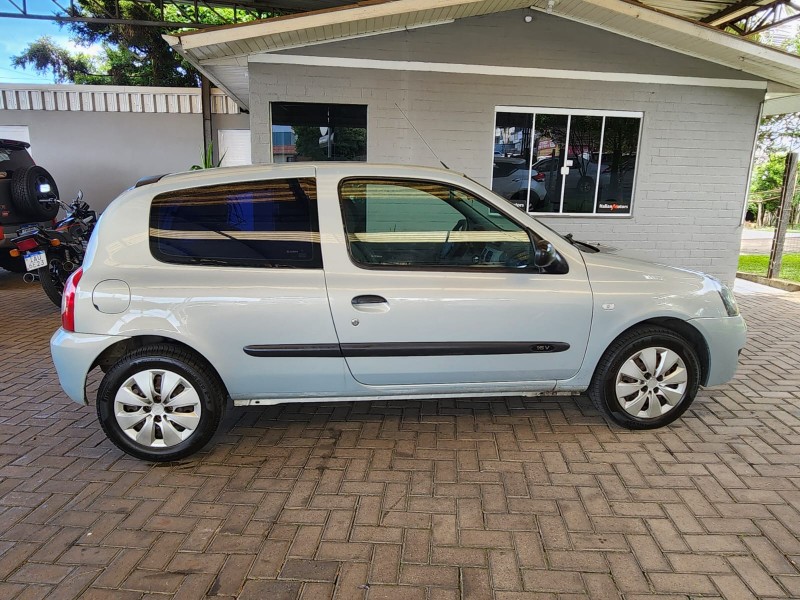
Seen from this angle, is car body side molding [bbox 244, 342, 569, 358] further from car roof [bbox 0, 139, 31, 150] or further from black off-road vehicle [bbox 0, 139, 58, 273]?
car roof [bbox 0, 139, 31, 150]

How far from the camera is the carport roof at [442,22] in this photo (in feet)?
18.5

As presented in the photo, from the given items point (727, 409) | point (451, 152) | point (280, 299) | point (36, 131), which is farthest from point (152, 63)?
point (727, 409)

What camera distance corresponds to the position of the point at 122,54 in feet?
67.3

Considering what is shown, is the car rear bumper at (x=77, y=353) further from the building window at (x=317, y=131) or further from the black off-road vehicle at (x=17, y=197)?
the black off-road vehicle at (x=17, y=197)

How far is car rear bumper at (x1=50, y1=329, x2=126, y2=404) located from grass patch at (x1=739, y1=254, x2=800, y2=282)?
10.6 m

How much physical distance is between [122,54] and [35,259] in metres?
17.9

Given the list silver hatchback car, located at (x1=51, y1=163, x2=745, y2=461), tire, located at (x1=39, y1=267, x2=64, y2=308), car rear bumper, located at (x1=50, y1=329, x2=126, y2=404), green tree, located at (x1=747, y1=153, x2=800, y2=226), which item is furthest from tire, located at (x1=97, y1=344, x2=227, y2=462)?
green tree, located at (x1=747, y1=153, x2=800, y2=226)

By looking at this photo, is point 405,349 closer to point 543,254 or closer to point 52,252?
point 543,254

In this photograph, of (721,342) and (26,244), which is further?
(26,244)

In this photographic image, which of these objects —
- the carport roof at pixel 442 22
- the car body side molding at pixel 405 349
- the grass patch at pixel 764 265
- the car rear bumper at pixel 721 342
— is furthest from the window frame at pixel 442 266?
the grass patch at pixel 764 265

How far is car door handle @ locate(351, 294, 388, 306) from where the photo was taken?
312 cm

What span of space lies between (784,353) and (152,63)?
19.9m

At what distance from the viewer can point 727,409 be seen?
159 inches

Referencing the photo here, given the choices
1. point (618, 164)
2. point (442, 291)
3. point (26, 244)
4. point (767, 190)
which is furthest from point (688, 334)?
point (767, 190)
